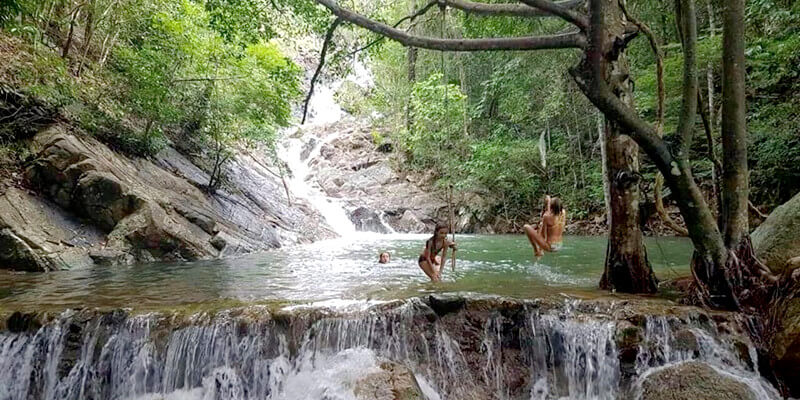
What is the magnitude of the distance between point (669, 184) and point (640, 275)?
1.31 meters

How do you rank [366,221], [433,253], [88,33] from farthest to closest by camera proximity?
1. [366,221]
2. [88,33]
3. [433,253]

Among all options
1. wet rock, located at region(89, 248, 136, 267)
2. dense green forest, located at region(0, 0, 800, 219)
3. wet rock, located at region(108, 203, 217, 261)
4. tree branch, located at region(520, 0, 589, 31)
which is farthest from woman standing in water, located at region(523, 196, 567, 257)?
wet rock, located at region(89, 248, 136, 267)

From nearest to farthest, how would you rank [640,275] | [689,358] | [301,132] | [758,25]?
[689,358] < [640,275] < [758,25] < [301,132]

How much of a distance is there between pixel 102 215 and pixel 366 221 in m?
12.3

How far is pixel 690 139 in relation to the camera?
5281mm

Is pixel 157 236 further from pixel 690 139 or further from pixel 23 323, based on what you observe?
pixel 690 139

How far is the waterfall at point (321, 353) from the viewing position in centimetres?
489

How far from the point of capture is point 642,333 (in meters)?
4.86

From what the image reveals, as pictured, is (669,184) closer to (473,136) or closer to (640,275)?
(640,275)

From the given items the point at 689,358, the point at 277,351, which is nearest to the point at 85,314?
the point at 277,351

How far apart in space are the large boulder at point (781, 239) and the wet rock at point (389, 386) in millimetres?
4324

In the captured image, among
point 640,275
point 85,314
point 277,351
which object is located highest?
point 640,275

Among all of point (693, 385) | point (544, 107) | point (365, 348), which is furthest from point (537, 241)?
point (544, 107)

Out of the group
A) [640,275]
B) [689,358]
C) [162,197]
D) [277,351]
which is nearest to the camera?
[689,358]
